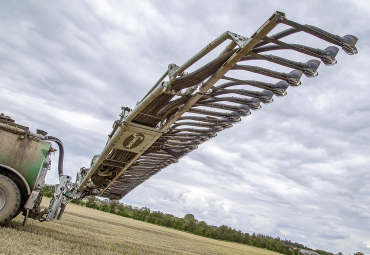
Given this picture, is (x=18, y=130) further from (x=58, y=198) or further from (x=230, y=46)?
(x=230, y=46)

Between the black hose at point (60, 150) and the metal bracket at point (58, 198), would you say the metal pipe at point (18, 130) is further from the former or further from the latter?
the metal bracket at point (58, 198)

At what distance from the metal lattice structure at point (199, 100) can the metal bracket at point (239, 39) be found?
0.02 metres

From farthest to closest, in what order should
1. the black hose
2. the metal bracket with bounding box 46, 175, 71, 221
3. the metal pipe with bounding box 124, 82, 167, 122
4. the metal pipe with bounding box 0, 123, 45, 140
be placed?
the metal bracket with bounding box 46, 175, 71, 221, the black hose, the metal pipe with bounding box 0, 123, 45, 140, the metal pipe with bounding box 124, 82, 167, 122

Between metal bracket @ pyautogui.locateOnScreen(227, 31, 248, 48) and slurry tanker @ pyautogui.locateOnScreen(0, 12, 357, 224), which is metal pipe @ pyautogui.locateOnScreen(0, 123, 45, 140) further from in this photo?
metal bracket @ pyautogui.locateOnScreen(227, 31, 248, 48)

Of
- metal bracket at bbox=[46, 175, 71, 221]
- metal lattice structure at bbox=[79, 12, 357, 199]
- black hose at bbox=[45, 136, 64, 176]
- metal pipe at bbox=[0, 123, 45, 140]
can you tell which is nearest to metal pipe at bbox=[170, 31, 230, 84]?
metal lattice structure at bbox=[79, 12, 357, 199]

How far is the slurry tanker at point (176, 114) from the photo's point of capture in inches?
272

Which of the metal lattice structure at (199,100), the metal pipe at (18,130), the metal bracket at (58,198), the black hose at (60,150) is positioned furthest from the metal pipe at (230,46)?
the metal bracket at (58,198)

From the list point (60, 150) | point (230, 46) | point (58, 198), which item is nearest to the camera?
point (230, 46)

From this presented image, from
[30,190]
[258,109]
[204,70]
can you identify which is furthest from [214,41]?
[30,190]

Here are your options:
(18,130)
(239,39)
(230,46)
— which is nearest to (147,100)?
(230,46)

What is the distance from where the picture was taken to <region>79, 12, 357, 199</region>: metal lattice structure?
675 centimetres

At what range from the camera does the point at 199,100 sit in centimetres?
959

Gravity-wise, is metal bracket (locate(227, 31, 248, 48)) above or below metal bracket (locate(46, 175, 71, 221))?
above

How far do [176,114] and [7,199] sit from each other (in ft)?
19.7
